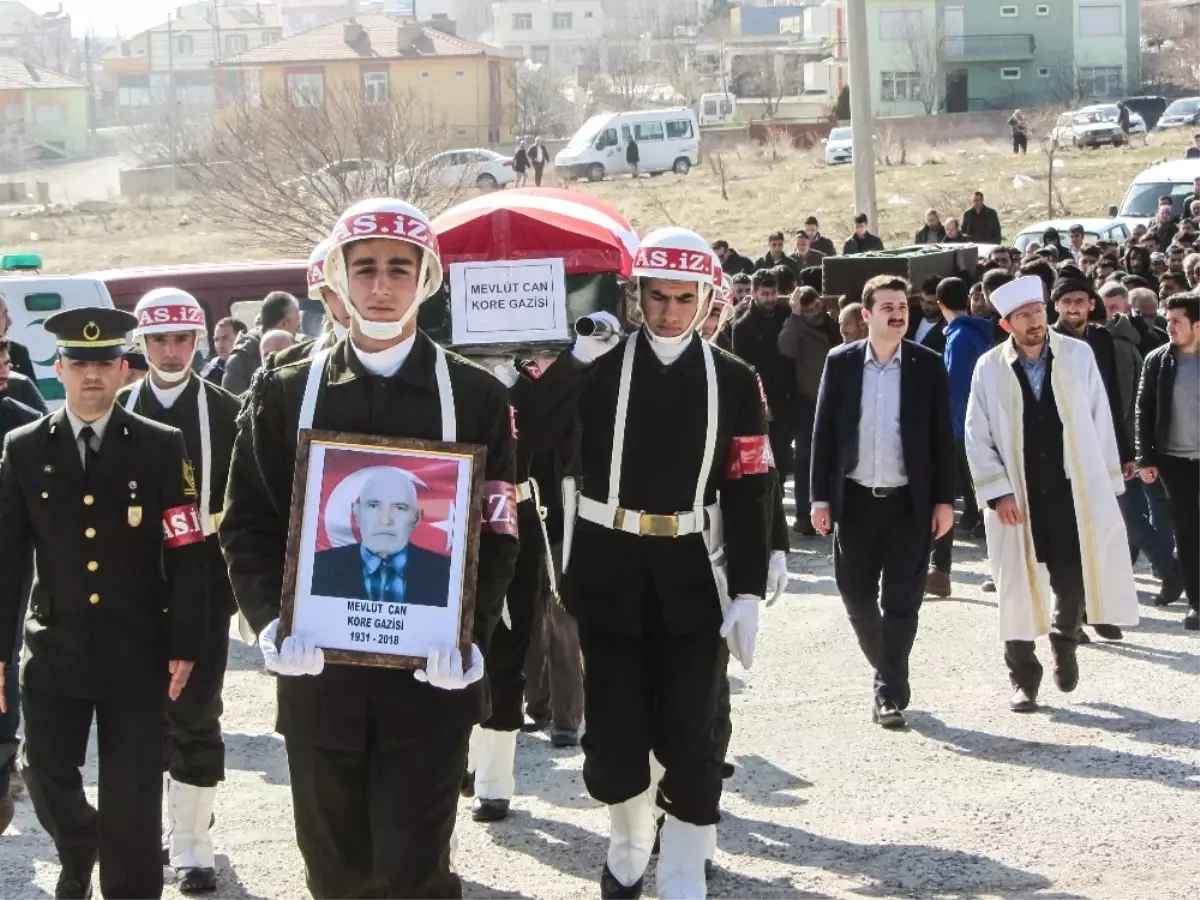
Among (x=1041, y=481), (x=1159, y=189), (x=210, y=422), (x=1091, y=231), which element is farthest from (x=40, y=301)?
(x=1159, y=189)

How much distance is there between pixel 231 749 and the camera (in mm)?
8891

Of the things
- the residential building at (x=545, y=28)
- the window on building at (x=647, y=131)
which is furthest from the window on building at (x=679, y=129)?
the residential building at (x=545, y=28)

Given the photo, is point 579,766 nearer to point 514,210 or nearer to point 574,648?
point 574,648

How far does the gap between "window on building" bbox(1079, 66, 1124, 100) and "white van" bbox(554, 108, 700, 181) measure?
118ft

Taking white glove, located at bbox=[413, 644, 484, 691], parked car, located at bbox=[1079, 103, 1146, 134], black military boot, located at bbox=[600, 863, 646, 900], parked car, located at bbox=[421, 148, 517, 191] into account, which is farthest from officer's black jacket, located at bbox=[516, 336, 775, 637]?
parked car, located at bbox=[1079, 103, 1146, 134]

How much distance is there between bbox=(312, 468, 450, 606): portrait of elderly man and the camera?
4.61 metres

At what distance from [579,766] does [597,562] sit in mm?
2222

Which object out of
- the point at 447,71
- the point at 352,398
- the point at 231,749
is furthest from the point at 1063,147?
the point at 352,398

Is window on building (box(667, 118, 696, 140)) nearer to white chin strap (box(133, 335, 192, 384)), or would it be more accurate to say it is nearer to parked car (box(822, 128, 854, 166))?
parked car (box(822, 128, 854, 166))

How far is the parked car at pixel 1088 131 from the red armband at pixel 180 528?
163ft

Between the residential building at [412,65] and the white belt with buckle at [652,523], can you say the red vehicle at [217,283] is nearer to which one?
the white belt with buckle at [652,523]

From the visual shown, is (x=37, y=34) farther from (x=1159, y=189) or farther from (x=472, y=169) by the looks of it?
(x=1159, y=189)

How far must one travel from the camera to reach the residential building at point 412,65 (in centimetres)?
7856

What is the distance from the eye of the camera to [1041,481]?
8922mm
